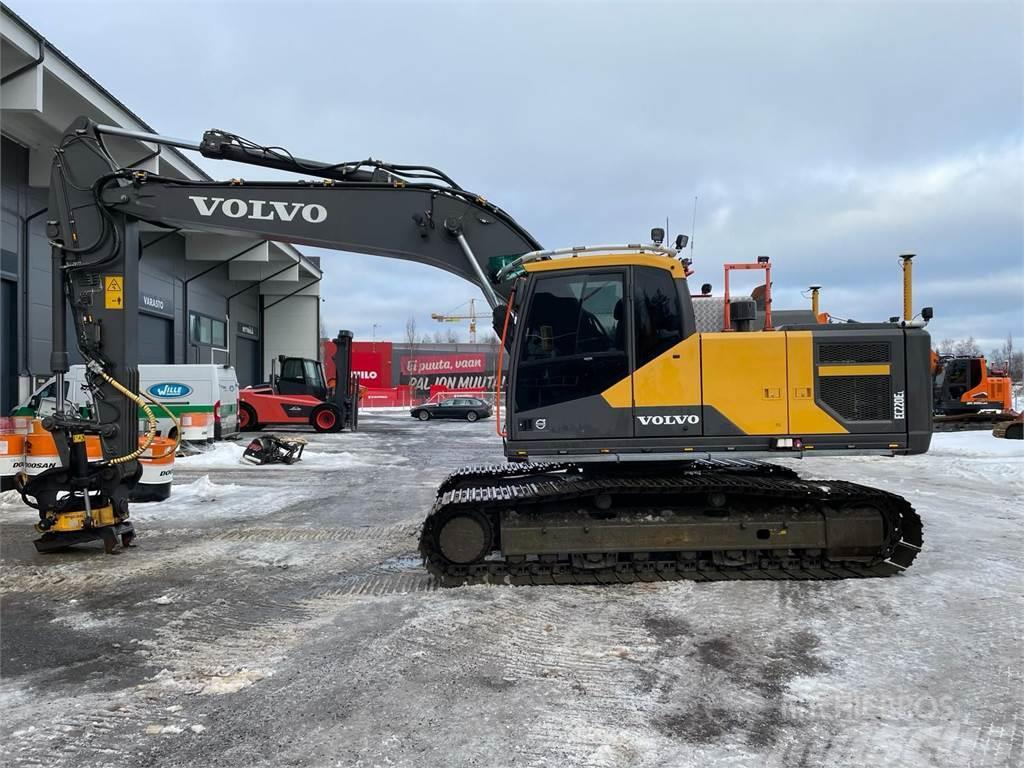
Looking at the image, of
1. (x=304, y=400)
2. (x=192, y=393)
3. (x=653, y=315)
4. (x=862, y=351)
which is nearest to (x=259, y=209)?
(x=653, y=315)

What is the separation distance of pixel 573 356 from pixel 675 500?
1511 mm

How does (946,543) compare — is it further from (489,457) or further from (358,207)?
(489,457)

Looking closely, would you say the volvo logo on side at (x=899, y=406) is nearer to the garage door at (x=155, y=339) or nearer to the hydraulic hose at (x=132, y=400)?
the hydraulic hose at (x=132, y=400)

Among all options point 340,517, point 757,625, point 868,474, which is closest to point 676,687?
point 757,625

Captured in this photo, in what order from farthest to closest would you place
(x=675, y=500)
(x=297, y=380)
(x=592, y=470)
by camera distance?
(x=297, y=380)
(x=592, y=470)
(x=675, y=500)

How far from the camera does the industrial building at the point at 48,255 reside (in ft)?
40.6

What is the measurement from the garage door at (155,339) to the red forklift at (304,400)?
2705mm

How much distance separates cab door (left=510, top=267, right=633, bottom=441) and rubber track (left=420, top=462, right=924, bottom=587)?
1.66 feet

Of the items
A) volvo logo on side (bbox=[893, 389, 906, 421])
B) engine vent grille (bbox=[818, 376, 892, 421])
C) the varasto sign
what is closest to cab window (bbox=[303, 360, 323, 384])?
the varasto sign

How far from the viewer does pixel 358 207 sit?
6152 mm

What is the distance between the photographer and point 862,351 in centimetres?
534

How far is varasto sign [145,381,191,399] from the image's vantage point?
15578 mm

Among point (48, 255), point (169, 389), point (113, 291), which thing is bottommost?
point (169, 389)

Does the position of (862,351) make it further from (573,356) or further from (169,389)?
(169,389)
